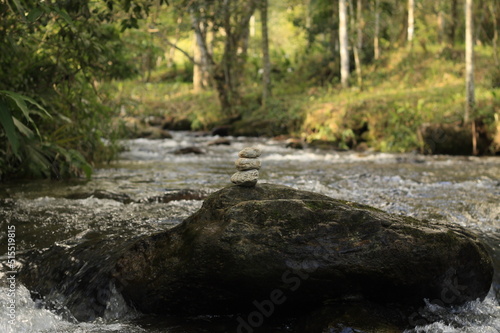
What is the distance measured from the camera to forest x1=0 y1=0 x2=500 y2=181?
23.8 feet

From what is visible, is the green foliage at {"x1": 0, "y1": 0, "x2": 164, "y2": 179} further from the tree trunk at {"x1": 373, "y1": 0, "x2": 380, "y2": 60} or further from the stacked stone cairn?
the tree trunk at {"x1": 373, "y1": 0, "x2": 380, "y2": 60}

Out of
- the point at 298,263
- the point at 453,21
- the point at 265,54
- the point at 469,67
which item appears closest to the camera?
the point at 298,263

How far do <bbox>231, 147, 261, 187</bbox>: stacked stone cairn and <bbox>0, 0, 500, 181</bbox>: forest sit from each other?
5.69ft

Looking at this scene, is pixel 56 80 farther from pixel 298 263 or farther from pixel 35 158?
A: pixel 298 263

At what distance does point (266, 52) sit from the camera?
75.0 feet

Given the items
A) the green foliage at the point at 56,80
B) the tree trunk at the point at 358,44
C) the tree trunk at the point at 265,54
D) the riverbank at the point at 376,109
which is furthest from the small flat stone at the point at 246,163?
the tree trunk at the point at 358,44

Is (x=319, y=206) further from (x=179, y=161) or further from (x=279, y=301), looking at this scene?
(x=179, y=161)

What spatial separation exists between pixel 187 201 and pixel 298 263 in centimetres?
344

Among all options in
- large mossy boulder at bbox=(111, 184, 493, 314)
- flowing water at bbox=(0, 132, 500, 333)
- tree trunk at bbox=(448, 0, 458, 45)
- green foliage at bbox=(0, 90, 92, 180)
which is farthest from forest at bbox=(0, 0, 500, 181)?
large mossy boulder at bbox=(111, 184, 493, 314)

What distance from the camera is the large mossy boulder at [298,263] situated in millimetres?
3545

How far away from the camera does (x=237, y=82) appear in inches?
995

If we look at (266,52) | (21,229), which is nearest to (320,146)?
(266,52)

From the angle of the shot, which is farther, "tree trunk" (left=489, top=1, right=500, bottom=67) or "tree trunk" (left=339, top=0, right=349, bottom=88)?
"tree trunk" (left=339, top=0, right=349, bottom=88)

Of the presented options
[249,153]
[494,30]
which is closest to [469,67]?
[494,30]
